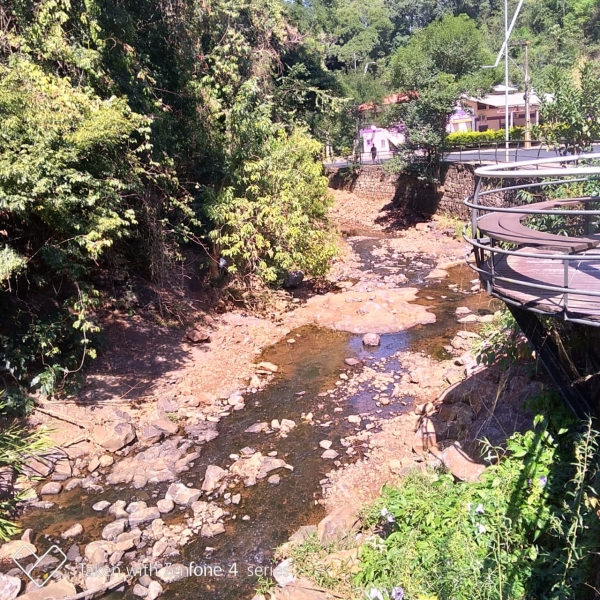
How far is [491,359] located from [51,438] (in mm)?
6504

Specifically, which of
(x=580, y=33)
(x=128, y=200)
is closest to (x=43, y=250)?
(x=128, y=200)

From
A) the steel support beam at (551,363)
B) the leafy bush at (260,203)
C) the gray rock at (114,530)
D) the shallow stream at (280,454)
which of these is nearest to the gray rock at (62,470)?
the shallow stream at (280,454)

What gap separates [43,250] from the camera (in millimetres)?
8188

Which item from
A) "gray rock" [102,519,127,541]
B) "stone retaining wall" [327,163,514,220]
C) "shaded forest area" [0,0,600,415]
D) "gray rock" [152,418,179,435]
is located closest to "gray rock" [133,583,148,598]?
"gray rock" [102,519,127,541]

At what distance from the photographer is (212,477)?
23.6 ft

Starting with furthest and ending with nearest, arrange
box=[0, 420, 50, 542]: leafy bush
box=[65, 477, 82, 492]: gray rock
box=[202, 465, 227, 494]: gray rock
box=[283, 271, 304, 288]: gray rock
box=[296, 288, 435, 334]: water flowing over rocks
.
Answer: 1. box=[283, 271, 304, 288]: gray rock
2. box=[296, 288, 435, 334]: water flowing over rocks
3. box=[65, 477, 82, 492]: gray rock
4. box=[202, 465, 227, 494]: gray rock
5. box=[0, 420, 50, 542]: leafy bush

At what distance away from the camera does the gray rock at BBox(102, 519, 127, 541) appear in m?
6.23

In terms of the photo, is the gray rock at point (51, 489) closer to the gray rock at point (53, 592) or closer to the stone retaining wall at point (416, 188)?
the gray rock at point (53, 592)

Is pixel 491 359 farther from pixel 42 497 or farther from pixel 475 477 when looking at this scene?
pixel 42 497

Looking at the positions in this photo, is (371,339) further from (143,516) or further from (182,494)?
(143,516)

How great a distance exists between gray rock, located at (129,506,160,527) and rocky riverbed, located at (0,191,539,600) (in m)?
0.03

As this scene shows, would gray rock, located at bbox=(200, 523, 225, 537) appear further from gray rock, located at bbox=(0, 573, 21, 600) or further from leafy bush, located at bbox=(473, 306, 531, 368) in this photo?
leafy bush, located at bbox=(473, 306, 531, 368)

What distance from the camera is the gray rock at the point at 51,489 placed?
7227mm

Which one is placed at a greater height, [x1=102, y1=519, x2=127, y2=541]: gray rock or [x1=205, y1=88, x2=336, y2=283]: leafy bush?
[x1=205, y1=88, x2=336, y2=283]: leafy bush
